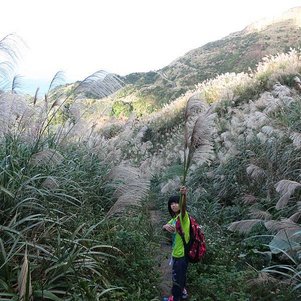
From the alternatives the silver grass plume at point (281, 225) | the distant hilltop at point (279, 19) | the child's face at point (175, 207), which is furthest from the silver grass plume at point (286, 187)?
the distant hilltop at point (279, 19)

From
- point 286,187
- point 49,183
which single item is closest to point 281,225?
point 286,187

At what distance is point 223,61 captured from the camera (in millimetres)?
41500

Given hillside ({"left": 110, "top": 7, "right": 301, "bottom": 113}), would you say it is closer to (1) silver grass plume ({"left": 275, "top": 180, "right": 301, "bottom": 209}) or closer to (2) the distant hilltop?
(2) the distant hilltop

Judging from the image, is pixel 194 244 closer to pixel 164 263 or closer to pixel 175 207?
pixel 175 207

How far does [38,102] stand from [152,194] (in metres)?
4.40

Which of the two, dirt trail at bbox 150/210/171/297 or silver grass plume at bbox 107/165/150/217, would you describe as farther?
dirt trail at bbox 150/210/171/297

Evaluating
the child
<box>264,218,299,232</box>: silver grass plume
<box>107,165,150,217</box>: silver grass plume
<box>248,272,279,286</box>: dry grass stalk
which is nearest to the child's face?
the child

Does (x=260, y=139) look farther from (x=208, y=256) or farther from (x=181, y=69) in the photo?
(x=181, y=69)

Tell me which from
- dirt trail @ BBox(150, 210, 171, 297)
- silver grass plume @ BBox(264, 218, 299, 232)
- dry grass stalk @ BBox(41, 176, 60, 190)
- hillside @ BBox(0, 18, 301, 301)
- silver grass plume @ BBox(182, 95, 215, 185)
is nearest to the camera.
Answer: silver grass plume @ BBox(182, 95, 215, 185)

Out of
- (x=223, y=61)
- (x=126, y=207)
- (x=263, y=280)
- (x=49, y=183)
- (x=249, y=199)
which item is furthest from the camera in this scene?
(x=223, y=61)

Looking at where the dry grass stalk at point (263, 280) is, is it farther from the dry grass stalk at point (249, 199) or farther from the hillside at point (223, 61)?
the hillside at point (223, 61)

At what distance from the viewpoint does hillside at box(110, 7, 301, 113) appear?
36625 millimetres

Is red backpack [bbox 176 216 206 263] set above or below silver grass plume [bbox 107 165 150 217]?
below

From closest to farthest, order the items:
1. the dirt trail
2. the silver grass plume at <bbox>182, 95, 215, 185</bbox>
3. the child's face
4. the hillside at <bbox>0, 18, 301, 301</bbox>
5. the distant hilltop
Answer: the silver grass plume at <bbox>182, 95, 215, 185</bbox>
the hillside at <bbox>0, 18, 301, 301</bbox>
the child's face
the dirt trail
the distant hilltop
